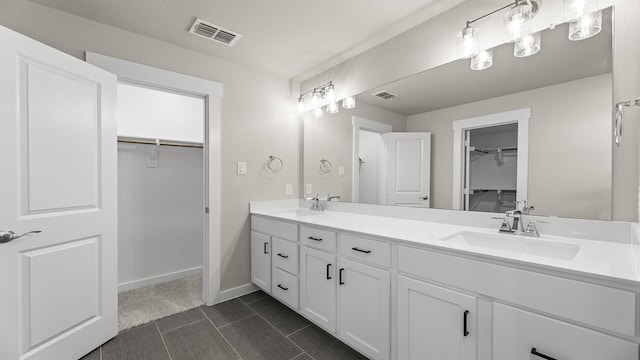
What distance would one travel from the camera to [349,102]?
2.42 metres

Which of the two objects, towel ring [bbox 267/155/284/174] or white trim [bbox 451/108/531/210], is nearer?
white trim [bbox 451/108/531/210]

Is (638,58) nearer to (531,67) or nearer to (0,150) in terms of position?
(531,67)

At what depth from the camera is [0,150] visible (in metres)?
1.32

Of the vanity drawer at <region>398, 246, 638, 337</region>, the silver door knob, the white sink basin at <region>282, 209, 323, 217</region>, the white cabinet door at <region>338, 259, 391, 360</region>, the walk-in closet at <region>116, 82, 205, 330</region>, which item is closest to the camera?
the vanity drawer at <region>398, 246, 638, 337</region>

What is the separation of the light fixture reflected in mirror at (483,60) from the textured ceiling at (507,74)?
25 mm

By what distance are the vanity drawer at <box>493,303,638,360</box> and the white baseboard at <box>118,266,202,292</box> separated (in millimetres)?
2970

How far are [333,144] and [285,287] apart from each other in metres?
1.37

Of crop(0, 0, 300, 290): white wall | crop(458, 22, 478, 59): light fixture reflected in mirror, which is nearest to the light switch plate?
crop(0, 0, 300, 290): white wall

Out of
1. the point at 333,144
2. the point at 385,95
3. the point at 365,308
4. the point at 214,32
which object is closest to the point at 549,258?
the point at 365,308

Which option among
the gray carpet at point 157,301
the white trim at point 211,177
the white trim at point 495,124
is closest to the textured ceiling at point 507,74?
the white trim at point 495,124

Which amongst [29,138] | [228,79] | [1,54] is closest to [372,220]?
[228,79]

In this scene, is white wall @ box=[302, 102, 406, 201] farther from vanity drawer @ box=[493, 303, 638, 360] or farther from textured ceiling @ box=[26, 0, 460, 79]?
vanity drawer @ box=[493, 303, 638, 360]

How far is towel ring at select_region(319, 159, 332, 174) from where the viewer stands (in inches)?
105

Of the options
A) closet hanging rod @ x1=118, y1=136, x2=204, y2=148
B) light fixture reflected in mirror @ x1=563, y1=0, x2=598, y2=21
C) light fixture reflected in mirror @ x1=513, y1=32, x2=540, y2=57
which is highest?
light fixture reflected in mirror @ x1=563, y1=0, x2=598, y2=21
